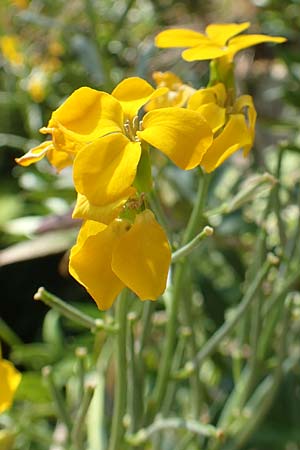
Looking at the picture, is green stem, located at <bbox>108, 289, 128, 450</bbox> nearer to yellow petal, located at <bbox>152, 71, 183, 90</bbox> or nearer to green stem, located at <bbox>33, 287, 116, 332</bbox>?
green stem, located at <bbox>33, 287, 116, 332</bbox>

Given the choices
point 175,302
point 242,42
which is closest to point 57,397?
point 175,302

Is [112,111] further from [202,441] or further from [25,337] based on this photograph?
[25,337]

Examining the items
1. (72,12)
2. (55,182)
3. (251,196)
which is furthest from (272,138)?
(251,196)

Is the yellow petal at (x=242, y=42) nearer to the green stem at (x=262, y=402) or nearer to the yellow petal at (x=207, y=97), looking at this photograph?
the yellow petal at (x=207, y=97)

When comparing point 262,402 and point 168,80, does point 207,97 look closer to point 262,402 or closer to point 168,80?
point 168,80

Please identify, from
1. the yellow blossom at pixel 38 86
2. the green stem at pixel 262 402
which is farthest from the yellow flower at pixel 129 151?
the yellow blossom at pixel 38 86

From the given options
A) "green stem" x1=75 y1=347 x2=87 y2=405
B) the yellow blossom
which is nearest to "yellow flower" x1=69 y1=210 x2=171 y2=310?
"green stem" x1=75 y1=347 x2=87 y2=405

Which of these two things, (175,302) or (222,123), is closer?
(222,123)
